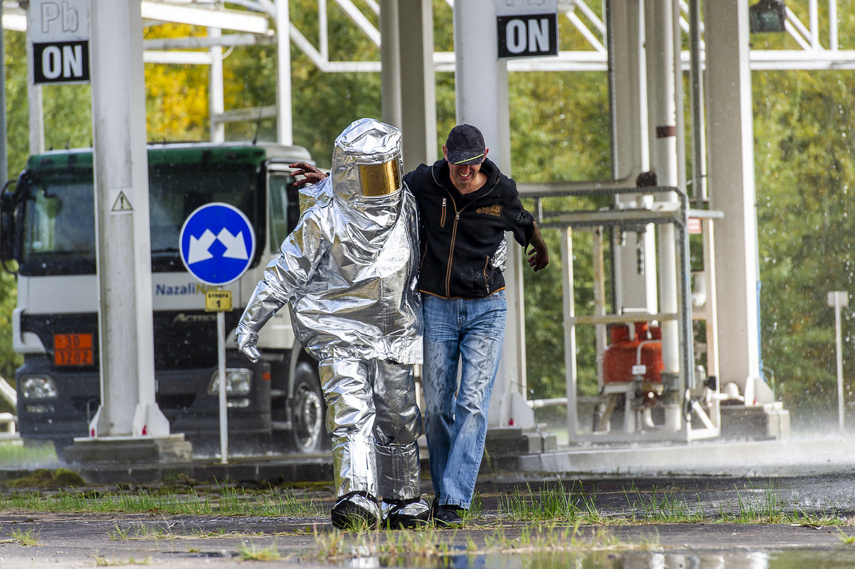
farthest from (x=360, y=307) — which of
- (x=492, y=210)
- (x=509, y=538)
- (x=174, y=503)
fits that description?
(x=174, y=503)

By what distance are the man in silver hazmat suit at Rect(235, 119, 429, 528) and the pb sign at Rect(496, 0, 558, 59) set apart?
4.43 meters

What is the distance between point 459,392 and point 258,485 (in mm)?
3932

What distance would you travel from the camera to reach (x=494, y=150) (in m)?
10.4

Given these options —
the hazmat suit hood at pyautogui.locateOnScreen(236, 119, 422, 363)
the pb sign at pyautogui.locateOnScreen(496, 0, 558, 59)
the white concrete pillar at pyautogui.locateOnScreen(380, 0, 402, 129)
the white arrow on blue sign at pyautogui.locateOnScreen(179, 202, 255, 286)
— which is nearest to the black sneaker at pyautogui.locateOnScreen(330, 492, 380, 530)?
the hazmat suit hood at pyautogui.locateOnScreen(236, 119, 422, 363)

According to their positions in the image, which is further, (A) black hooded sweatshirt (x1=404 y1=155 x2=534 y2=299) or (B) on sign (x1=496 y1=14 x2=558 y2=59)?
(B) on sign (x1=496 y1=14 x2=558 y2=59)

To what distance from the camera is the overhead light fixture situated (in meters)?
13.9

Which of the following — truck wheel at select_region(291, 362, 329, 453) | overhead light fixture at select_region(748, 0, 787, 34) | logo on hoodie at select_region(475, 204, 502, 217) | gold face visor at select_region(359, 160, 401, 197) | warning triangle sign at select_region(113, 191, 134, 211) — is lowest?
truck wheel at select_region(291, 362, 329, 453)

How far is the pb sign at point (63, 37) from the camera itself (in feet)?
39.4

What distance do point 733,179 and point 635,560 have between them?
8.93 meters

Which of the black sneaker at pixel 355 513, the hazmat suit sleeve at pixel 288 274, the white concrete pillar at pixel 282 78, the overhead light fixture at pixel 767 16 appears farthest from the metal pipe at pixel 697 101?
the white concrete pillar at pixel 282 78

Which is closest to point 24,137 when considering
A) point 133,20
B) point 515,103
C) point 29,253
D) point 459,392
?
point 515,103

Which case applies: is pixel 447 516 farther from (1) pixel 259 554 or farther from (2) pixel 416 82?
(2) pixel 416 82

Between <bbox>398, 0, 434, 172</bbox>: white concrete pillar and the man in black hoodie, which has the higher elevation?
<bbox>398, 0, 434, 172</bbox>: white concrete pillar

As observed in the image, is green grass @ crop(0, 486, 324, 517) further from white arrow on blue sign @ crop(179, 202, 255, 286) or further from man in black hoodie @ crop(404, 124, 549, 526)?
white arrow on blue sign @ crop(179, 202, 255, 286)
